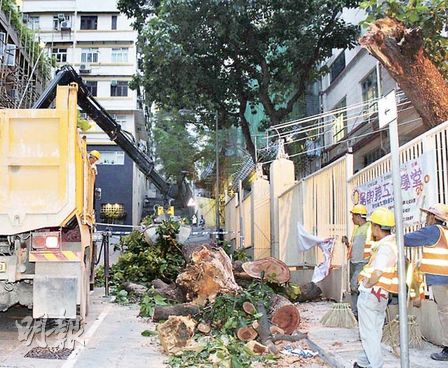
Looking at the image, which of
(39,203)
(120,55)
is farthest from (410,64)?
(120,55)

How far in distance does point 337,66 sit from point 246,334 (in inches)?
715

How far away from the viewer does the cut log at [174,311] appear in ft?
24.9

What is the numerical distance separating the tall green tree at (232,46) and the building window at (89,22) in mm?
21930

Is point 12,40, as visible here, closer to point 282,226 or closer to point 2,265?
point 282,226

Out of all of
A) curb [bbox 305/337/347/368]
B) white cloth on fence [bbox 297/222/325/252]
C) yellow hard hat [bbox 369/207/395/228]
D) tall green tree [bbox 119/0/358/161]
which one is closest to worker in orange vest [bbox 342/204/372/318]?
curb [bbox 305/337/347/368]

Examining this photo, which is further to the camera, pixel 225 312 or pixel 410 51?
pixel 225 312

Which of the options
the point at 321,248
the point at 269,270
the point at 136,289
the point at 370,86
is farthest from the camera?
the point at 370,86

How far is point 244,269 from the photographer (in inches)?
370

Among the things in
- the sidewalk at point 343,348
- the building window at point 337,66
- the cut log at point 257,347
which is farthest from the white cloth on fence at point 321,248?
the building window at point 337,66

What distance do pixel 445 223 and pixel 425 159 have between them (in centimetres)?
95

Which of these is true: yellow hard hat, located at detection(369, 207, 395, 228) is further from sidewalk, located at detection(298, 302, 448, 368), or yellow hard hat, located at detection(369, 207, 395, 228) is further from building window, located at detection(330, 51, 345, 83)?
building window, located at detection(330, 51, 345, 83)

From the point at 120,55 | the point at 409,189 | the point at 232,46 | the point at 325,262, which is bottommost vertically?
the point at 325,262

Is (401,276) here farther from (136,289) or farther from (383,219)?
(136,289)

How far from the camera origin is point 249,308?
708cm
